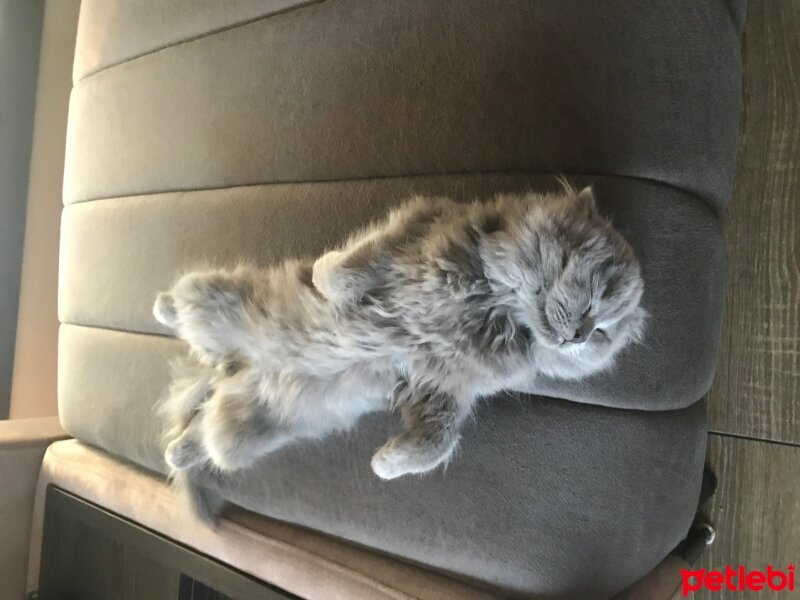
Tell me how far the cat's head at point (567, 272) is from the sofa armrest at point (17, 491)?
148 cm

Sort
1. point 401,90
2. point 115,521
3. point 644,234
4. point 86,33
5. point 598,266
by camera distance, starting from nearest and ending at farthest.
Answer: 1. point 598,266
2. point 644,234
3. point 401,90
4. point 115,521
5. point 86,33

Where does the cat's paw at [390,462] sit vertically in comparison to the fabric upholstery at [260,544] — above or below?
above

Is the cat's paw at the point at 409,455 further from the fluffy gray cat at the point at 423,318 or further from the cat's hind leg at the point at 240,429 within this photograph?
the cat's hind leg at the point at 240,429

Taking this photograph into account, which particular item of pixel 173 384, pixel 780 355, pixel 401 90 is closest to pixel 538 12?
pixel 401 90

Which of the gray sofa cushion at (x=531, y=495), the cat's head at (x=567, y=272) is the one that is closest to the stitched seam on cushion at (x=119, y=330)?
the gray sofa cushion at (x=531, y=495)

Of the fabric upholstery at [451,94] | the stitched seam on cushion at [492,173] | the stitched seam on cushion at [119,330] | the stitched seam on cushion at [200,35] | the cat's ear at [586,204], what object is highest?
the stitched seam on cushion at [200,35]

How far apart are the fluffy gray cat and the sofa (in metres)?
0.10

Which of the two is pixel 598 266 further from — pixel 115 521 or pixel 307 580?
pixel 115 521

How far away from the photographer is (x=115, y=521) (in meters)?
1.62

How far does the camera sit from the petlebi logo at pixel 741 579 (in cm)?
142

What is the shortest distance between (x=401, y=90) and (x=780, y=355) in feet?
3.13

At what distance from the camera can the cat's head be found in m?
0.94

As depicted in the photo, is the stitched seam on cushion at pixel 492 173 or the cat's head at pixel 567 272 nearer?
the cat's head at pixel 567 272

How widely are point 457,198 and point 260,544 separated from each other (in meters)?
0.80
